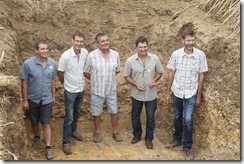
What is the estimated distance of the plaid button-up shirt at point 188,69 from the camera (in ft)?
19.0

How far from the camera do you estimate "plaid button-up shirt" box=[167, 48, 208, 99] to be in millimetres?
5781

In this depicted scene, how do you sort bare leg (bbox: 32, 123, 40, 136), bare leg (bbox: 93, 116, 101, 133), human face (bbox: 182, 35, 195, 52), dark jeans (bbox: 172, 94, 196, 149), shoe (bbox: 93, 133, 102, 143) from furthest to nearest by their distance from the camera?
shoe (bbox: 93, 133, 102, 143) → bare leg (bbox: 93, 116, 101, 133) → bare leg (bbox: 32, 123, 40, 136) → dark jeans (bbox: 172, 94, 196, 149) → human face (bbox: 182, 35, 195, 52)

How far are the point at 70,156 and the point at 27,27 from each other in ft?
8.47

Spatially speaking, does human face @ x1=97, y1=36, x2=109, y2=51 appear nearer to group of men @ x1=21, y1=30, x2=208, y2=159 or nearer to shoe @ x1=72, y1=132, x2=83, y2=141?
group of men @ x1=21, y1=30, x2=208, y2=159

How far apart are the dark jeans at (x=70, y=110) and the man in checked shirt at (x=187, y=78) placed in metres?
1.31

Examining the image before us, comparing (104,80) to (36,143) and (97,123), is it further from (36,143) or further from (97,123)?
(36,143)

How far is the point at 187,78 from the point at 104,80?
116 centimetres

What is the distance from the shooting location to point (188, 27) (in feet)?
23.1

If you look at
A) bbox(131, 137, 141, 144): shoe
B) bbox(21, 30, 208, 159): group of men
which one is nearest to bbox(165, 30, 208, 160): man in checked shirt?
bbox(21, 30, 208, 159): group of men

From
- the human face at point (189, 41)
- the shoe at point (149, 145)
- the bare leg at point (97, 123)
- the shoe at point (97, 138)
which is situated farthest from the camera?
the shoe at point (97, 138)

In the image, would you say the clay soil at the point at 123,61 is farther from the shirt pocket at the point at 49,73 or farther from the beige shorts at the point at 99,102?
the beige shorts at the point at 99,102

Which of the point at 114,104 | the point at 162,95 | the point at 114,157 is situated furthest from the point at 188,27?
the point at 114,157

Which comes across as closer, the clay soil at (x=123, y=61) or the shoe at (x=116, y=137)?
the clay soil at (x=123, y=61)

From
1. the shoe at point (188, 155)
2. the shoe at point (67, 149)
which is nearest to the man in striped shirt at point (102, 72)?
the shoe at point (67, 149)
